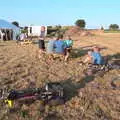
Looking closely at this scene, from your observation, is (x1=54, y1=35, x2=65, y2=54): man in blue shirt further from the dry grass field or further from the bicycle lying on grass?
the bicycle lying on grass

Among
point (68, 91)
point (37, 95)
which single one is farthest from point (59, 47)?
point (37, 95)

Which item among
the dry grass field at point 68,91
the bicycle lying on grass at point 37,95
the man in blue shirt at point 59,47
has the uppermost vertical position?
the man in blue shirt at point 59,47

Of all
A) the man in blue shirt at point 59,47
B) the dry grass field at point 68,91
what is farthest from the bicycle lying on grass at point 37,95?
the man in blue shirt at point 59,47

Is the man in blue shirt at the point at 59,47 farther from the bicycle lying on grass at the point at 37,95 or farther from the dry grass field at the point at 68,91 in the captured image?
the bicycle lying on grass at the point at 37,95

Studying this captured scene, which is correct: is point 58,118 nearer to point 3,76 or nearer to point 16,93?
point 16,93

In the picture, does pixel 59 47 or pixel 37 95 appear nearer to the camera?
pixel 37 95

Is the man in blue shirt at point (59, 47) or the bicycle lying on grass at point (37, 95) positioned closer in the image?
the bicycle lying on grass at point (37, 95)

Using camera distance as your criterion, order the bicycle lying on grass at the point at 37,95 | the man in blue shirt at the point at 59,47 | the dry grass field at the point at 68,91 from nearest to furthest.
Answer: the dry grass field at the point at 68,91
the bicycle lying on grass at the point at 37,95
the man in blue shirt at the point at 59,47

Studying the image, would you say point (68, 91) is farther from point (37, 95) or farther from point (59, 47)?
point (59, 47)

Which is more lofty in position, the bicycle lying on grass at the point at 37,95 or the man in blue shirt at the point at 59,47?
the man in blue shirt at the point at 59,47

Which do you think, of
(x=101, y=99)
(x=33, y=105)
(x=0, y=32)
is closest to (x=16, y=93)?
(x=33, y=105)

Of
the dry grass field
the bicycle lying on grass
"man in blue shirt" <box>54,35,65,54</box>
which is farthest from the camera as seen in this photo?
"man in blue shirt" <box>54,35,65,54</box>

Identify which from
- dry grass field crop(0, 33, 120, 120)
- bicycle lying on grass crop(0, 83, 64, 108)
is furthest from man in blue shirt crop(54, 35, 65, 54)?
bicycle lying on grass crop(0, 83, 64, 108)

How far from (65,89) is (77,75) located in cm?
204
